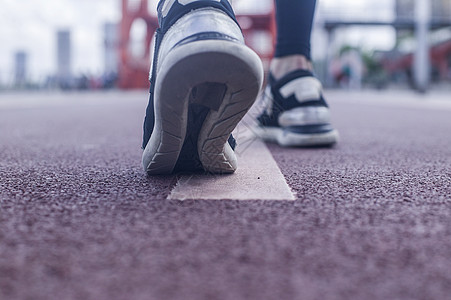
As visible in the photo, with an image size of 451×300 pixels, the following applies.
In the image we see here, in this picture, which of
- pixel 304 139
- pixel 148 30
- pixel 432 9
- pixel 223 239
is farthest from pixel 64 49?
pixel 223 239

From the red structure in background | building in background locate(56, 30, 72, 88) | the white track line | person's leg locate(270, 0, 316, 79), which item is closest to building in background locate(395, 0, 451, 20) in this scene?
the red structure in background

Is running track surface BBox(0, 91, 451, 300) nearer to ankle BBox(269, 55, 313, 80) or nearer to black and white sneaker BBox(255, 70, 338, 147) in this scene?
black and white sneaker BBox(255, 70, 338, 147)

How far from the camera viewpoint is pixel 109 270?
0.49m

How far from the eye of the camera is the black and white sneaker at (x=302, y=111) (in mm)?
1493

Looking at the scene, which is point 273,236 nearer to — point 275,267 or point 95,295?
point 275,267

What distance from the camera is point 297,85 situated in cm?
151

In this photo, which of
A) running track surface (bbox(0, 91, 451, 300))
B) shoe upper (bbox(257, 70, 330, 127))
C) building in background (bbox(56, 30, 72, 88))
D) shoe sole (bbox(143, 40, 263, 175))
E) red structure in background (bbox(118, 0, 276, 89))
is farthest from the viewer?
building in background (bbox(56, 30, 72, 88))

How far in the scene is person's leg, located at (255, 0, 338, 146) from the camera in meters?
1.50

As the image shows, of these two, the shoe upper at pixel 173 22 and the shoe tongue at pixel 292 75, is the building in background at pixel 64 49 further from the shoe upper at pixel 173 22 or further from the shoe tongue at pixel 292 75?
the shoe upper at pixel 173 22

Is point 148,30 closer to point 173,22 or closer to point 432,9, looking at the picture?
point 173,22

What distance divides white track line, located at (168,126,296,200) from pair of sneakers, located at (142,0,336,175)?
0.04m

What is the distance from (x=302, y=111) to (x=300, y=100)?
0.04 meters

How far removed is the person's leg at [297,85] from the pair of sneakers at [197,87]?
56cm

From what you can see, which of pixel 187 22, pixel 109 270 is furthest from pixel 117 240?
pixel 187 22
